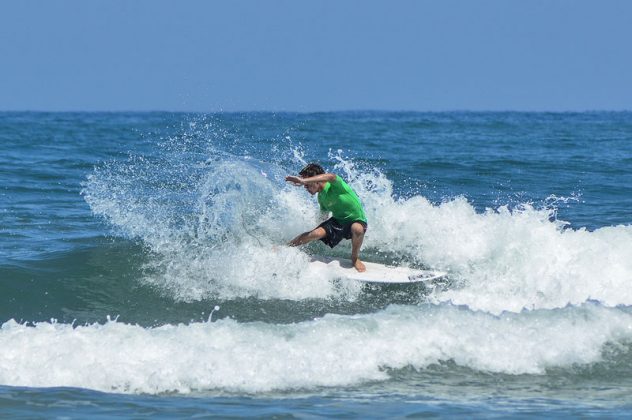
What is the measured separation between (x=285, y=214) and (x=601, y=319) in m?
5.23

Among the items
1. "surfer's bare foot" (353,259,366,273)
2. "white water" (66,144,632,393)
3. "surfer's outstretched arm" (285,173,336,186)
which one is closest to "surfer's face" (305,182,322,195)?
"surfer's outstretched arm" (285,173,336,186)

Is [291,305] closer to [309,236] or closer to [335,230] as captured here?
[309,236]

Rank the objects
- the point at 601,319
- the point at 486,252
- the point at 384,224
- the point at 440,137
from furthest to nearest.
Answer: the point at 440,137 → the point at 384,224 → the point at 486,252 → the point at 601,319

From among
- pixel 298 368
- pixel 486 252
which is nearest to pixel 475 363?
pixel 298 368

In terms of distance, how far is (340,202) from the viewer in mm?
12133

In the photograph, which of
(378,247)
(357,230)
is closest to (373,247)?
(378,247)

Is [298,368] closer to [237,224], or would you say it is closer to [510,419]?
[510,419]

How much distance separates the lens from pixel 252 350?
9023 millimetres

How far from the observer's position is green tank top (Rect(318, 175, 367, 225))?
1209cm

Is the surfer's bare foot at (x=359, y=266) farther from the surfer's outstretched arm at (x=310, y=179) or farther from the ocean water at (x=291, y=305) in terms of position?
the surfer's outstretched arm at (x=310, y=179)

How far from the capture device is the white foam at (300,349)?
8461 mm

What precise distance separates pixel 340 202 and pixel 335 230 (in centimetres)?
41

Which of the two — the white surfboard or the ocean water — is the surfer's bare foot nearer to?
the white surfboard

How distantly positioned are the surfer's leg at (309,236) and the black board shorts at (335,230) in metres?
0.06
